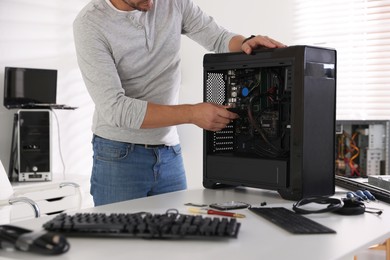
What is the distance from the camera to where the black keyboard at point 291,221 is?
116 cm

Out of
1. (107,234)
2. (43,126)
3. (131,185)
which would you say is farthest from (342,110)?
(107,234)

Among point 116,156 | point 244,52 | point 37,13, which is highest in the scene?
point 37,13

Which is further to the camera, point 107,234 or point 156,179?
point 156,179

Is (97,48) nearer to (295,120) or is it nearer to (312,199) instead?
(295,120)

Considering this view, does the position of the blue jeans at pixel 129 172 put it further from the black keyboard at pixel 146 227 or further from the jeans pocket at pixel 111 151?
the black keyboard at pixel 146 227

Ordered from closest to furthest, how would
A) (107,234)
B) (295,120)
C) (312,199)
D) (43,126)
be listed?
(107,234) < (312,199) < (295,120) < (43,126)

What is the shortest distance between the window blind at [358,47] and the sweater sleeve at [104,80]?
230 cm

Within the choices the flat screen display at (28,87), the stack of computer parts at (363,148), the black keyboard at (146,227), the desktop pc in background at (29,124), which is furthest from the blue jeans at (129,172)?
the flat screen display at (28,87)

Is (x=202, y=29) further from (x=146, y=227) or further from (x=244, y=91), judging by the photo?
(x=146, y=227)

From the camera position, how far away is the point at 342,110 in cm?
371

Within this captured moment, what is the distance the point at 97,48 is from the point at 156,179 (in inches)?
19.0

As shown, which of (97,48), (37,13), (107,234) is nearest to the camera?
(107,234)

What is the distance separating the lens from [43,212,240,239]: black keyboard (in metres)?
1.07

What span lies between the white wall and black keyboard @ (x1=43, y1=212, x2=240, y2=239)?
2592 millimetres
